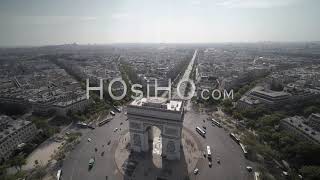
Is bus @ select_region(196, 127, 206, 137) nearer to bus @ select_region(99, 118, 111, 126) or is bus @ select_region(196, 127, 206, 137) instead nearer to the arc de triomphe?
the arc de triomphe

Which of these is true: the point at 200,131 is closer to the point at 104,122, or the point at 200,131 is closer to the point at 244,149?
the point at 244,149

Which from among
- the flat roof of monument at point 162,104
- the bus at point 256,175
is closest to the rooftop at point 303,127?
the bus at point 256,175

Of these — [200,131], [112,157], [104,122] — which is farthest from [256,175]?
[104,122]

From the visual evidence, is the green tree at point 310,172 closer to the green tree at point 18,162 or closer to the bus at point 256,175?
the bus at point 256,175

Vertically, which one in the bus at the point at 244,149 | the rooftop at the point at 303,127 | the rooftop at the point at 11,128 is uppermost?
the rooftop at the point at 303,127

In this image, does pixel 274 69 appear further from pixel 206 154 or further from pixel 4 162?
pixel 4 162

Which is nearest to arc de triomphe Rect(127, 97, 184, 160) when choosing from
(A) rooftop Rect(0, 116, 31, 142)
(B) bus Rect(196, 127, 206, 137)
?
(B) bus Rect(196, 127, 206, 137)

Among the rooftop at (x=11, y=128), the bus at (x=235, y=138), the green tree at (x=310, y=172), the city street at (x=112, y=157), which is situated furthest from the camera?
the bus at (x=235, y=138)

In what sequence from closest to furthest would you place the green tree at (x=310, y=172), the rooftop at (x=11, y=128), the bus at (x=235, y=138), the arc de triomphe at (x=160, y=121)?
the green tree at (x=310, y=172) < the arc de triomphe at (x=160, y=121) < the rooftop at (x=11, y=128) < the bus at (x=235, y=138)
